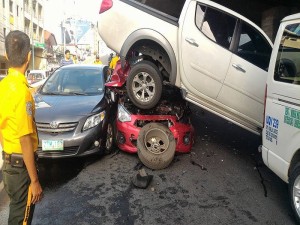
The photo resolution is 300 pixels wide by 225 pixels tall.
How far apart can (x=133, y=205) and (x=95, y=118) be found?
179cm

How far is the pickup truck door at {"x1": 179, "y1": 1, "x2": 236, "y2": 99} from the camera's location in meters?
4.80

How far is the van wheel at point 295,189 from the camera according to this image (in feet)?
10.6

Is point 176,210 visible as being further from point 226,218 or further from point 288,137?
point 288,137

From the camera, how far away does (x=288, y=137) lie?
3.36m

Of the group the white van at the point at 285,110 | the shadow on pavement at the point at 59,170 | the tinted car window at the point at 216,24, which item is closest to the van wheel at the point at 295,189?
the white van at the point at 285,110

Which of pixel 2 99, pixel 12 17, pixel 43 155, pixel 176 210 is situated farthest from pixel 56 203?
pixel 12 17

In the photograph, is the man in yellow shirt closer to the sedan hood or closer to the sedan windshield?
the sedan hood

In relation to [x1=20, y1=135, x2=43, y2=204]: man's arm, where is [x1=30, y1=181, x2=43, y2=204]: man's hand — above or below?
below

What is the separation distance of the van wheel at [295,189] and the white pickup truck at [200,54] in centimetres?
170

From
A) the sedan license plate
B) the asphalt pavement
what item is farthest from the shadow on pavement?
the sedan license plate

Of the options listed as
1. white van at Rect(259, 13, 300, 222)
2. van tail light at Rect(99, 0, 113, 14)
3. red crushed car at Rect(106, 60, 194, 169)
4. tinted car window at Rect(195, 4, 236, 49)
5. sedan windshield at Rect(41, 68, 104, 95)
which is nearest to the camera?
white van at Rect(259, 13, 300, 222)

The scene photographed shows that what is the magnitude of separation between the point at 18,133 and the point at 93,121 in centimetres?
285

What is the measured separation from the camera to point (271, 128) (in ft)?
12.2

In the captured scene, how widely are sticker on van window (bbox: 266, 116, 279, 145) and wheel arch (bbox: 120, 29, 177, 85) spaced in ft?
5.76
